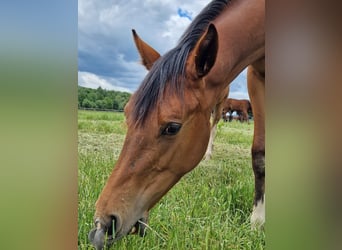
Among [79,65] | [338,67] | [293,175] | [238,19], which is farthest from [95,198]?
[338,67]

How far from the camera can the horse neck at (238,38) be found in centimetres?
134

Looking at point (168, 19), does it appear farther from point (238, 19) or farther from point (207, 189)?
point (207, 189)

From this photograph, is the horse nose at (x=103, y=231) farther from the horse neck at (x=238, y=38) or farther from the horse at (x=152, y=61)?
the horse neck at (x=238, y=38)

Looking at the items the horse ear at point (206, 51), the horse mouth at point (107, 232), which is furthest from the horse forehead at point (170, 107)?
the horse mouth at point (107, 232)

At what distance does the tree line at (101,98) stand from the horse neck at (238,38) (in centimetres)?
34

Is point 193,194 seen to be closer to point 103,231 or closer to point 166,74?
point 103,231

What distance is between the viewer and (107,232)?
1.25m

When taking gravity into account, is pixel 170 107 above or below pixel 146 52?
below

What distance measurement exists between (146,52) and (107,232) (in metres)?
0.65

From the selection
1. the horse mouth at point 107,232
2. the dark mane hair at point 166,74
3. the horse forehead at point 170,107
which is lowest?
the horse mouth at point 107,232

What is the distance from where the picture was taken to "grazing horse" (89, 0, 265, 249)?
1239 mm

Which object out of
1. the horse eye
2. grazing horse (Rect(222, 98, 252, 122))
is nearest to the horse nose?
the horse eye

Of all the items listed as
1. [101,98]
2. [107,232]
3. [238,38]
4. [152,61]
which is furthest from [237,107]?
[107,232]

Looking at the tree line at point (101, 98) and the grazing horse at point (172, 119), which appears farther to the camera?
the tree line at point (101, 98)
